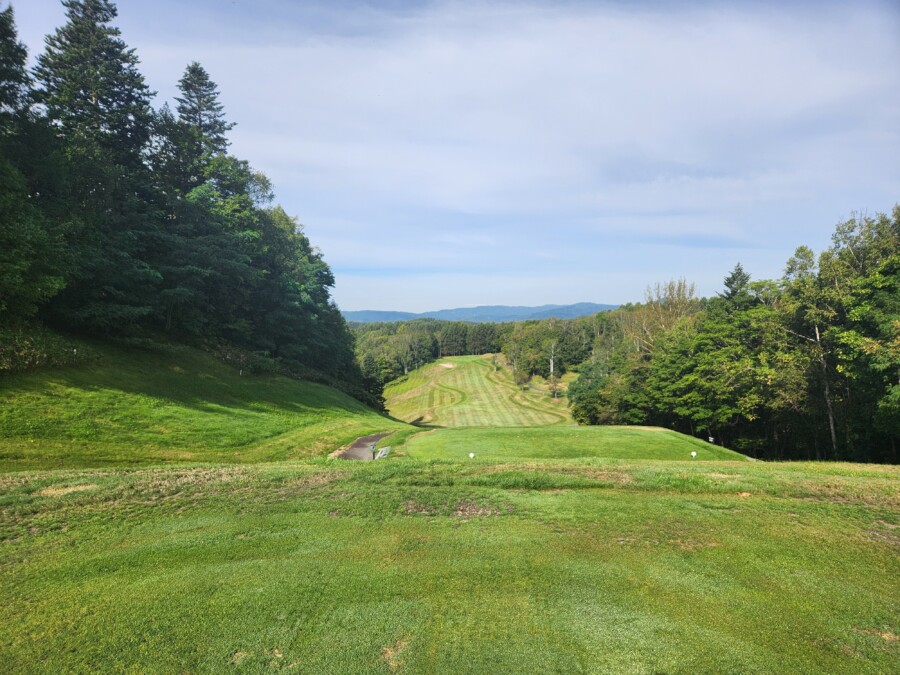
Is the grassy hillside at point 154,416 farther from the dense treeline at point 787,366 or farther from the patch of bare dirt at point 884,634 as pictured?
the dense treeline at point 787,366

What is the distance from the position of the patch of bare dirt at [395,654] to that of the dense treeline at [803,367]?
2702 cm

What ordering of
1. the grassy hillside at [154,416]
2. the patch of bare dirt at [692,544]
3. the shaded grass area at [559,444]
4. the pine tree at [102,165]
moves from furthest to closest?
the pine tree at [102,165] → the shaded grass area at [559,444] → the grassy hillside at [154,416] → the patch of bare dirt at [692,544]

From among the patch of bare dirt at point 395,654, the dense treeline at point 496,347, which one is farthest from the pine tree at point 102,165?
the dense treeline at point 496,347

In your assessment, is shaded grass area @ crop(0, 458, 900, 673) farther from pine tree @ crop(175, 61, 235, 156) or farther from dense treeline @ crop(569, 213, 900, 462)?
pine tree @ crop(175, 61, 235, 156)

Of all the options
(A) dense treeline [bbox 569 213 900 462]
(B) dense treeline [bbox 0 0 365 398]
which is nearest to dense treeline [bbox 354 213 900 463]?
(A) dense treeline [bbox 569 213 900 462]

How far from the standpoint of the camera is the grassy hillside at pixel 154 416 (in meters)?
15.8

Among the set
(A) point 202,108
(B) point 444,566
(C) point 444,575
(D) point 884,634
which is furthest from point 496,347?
(D) point 884,634

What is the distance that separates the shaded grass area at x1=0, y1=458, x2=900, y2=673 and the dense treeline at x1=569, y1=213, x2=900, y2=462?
747 inches

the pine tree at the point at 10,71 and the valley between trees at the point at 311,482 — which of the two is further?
the pine tree at the point at 10,71

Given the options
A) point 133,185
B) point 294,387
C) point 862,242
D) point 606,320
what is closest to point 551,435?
point 294,387

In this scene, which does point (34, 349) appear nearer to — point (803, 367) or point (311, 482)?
point (311, 482)

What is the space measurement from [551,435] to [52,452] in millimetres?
22155

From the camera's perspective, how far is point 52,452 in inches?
592

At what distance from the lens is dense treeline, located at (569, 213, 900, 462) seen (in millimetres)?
24922
